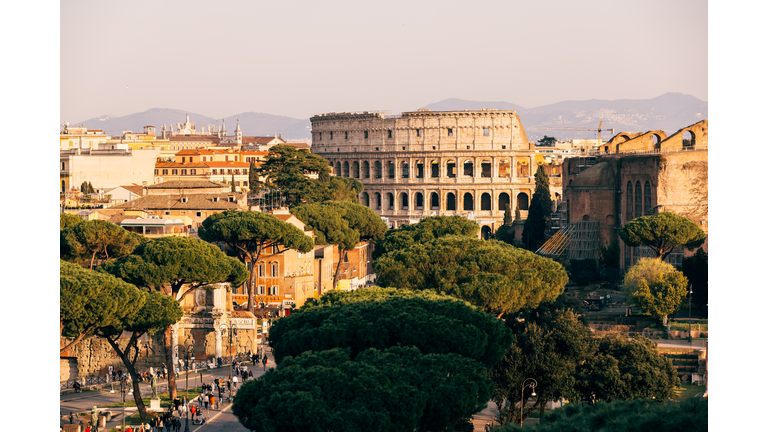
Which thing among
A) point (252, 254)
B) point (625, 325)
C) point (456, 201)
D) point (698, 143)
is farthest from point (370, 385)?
point (456, 201)

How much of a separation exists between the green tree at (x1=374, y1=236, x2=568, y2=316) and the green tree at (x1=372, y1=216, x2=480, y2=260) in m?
8.91

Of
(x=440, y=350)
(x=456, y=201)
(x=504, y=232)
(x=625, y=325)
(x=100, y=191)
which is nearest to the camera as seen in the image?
(x=440, y=350)

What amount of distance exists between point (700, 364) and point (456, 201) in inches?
2273

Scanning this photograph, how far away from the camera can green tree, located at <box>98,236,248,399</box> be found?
28.2 m

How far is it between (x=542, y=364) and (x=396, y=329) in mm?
4461

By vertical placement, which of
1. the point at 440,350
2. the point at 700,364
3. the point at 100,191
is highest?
the point at 100,191

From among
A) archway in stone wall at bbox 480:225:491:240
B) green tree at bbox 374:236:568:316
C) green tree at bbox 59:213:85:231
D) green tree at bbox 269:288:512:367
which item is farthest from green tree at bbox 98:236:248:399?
archway in stone wall at bbox 480:225:491:240

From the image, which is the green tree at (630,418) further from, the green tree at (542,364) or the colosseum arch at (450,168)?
the colosseum arch at (450,168)

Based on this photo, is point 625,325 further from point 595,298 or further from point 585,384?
point 585,384

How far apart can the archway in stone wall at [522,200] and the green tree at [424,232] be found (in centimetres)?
3912

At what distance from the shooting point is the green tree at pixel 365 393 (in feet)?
52.7

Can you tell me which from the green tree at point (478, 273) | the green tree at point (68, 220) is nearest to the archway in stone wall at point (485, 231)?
the green tree at point (68, 220)

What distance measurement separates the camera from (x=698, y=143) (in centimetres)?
4750

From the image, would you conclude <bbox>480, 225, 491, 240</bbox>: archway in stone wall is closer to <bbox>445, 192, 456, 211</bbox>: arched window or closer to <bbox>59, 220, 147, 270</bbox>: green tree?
<bbox>445, 192, 456, 211</bbox>: arched window
